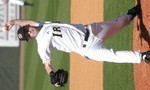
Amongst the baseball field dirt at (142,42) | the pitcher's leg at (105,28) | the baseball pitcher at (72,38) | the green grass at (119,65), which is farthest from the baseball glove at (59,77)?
the green grass at (119,65)

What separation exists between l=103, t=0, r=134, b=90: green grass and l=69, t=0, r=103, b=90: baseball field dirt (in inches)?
16.6

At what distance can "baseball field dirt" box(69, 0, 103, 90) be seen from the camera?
614 cm

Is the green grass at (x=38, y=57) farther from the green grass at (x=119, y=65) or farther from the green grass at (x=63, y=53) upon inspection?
the green grass at (x=119, y=65)

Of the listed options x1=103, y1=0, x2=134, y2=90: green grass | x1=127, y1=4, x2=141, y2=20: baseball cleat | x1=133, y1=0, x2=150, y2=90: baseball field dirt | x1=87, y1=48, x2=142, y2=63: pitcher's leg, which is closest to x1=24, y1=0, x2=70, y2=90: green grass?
x1=103, y1=0, x2=134, y2=90: green grass

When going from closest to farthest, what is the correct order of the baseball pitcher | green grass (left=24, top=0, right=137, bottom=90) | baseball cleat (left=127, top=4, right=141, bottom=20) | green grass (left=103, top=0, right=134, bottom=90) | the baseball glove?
1. the baseball glove
2. the baseball pitcher
3. baseball cleat (left=127, top=4, right=141, bottom=20)
4. green grass (left=103, top=0, right=134, bottom=90)
5. green grass (left=24, top=0, right=137, bottom=90)

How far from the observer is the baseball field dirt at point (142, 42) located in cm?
433

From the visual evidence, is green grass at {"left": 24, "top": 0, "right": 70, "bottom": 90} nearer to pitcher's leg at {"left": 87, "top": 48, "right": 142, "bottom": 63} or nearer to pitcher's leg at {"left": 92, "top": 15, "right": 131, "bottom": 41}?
pitcher's leg at {"left": 92, "top": 15, "right": 131, "bottom": 41}

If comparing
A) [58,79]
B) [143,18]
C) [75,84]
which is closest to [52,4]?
[75,84]

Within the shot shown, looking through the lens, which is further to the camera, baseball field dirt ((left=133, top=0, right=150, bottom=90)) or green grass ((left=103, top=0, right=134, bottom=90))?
green grass ((left=103, top=0, right=134, bottom=90))

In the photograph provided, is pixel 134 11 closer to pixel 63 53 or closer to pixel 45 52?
pixel 45 52

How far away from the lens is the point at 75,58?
7309mm

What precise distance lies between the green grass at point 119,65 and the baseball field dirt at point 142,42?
166 millimetres

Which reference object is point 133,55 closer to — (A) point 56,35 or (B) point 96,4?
(A) point 56,35

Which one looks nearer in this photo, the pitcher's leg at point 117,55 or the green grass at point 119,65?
the pitcher's leg at point 117,55
